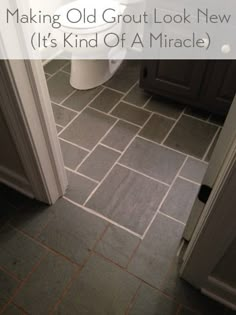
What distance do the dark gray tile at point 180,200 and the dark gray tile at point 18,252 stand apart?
0.62 metres

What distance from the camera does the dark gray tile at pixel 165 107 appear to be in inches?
73.4

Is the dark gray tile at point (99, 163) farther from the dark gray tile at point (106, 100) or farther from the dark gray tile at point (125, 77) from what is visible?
the dark gray tile at point (125, 77)

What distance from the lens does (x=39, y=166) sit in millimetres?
1208

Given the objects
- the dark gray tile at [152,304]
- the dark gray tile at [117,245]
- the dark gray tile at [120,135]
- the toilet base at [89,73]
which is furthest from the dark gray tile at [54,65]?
the dark gray tile at [152,304]

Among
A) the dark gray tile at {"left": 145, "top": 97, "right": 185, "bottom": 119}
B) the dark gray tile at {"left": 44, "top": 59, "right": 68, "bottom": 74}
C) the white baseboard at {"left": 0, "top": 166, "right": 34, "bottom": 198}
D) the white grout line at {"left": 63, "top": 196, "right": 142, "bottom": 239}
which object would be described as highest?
the white baseboard at {"left": 0, "top": 166, "right": 34, "bottom": 198}

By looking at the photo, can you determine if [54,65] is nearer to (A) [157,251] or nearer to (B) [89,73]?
(B) [89,73]

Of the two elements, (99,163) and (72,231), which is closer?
(72,231)

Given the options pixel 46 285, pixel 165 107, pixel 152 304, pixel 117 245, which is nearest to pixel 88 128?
pixel 165 107

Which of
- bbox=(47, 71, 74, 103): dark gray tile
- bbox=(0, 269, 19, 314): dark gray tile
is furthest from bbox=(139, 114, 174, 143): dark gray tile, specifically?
bbox=(0, 269, 19, 314): dark gray tile

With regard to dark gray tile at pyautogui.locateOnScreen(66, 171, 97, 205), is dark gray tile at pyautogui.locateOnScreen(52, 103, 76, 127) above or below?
above

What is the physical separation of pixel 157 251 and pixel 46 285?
0.49 metres

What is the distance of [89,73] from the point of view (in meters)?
1.97

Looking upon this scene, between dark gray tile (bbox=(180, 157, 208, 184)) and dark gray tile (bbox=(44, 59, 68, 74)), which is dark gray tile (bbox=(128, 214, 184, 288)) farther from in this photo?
dark gray tile (bbox=(44, 59, 68, 74))

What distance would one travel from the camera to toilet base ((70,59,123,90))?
194cm
